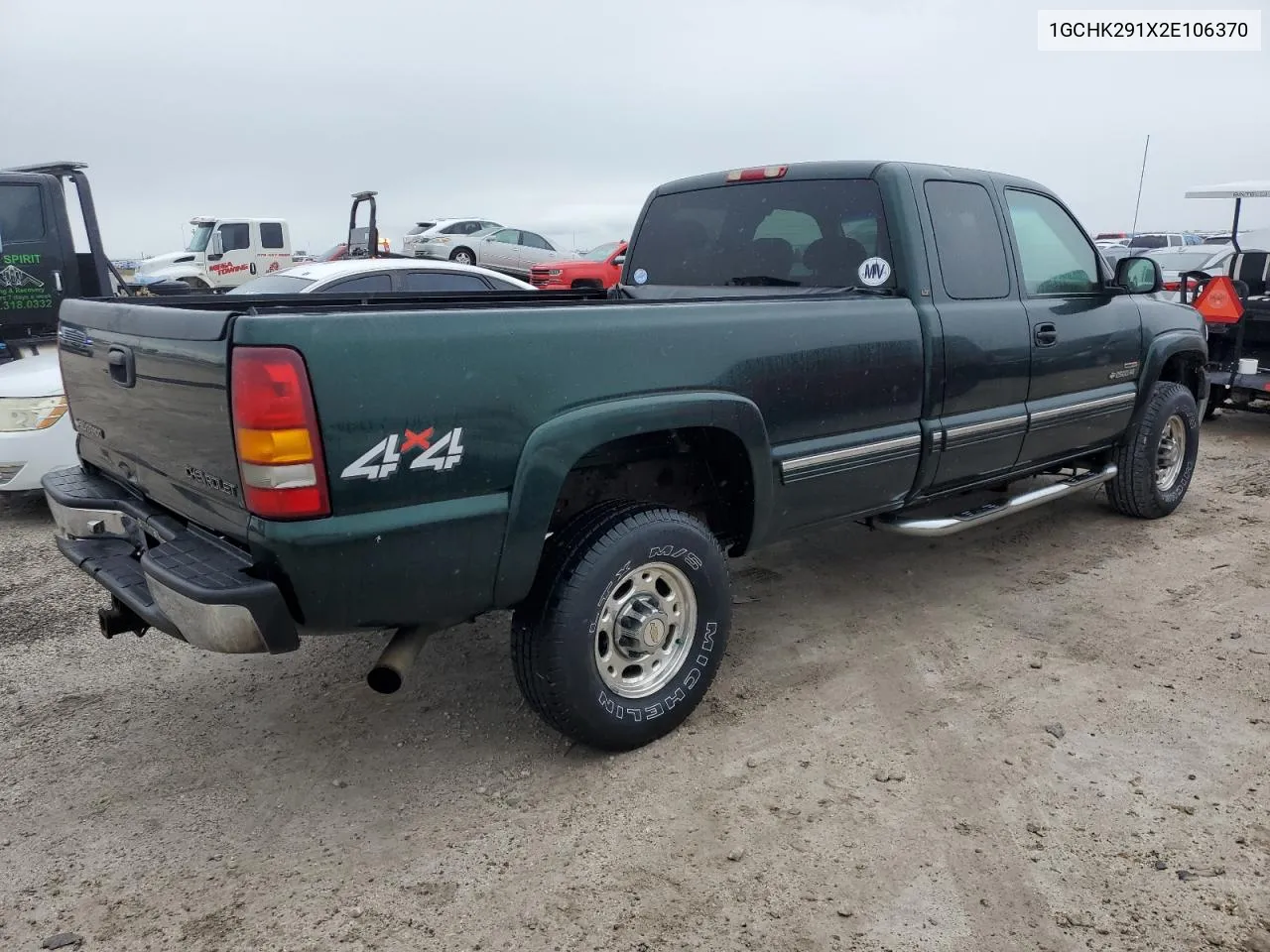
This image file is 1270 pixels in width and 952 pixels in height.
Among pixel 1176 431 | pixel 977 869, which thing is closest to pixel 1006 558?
pixel 1176 431

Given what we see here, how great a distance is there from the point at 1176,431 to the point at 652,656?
13.5 feet

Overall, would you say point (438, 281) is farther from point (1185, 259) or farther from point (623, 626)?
point (1185, 259)

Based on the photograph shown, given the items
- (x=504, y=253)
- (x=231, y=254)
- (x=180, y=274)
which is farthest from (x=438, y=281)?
(x=504, y=253)

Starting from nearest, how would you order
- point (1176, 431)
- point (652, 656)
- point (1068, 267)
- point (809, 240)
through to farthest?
point (652, 656)
point (809, 240)
point (1068, 267)
point (1176, 431)

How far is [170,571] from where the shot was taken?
2527 millimetres

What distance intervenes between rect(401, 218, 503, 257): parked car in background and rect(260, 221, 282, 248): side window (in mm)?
3003

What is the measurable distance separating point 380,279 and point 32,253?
2.93 m

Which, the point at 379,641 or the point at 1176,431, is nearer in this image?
the point at 379,641

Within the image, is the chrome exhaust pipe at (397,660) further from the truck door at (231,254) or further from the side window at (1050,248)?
the truck door at (231,254)

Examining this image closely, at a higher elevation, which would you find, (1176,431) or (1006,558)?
(1176,431)

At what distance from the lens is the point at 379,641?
13.7 ft

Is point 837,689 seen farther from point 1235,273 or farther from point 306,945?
point 1235,273

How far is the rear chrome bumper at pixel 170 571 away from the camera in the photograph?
2.40 meters

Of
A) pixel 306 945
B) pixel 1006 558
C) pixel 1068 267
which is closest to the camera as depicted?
pixel 306 945
